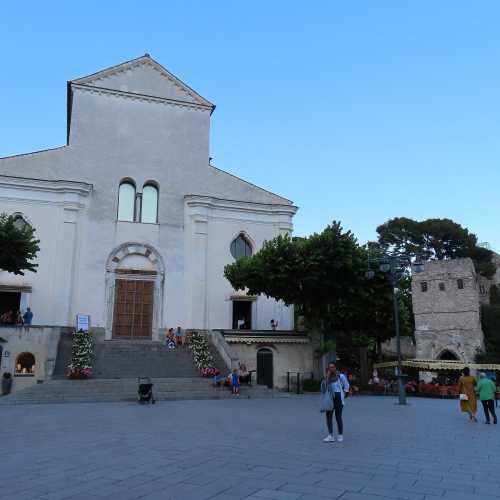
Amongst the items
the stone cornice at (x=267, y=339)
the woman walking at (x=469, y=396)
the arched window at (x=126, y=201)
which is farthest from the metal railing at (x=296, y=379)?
the arched window at (x=126, y=201)

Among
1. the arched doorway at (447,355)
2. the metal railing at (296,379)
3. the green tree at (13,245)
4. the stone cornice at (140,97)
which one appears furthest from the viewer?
the arched doorway at (447,355)

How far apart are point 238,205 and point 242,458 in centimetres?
2599

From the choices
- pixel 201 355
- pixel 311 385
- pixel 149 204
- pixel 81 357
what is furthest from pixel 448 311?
pixel 81 357

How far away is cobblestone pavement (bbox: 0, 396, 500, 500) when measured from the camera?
597cm

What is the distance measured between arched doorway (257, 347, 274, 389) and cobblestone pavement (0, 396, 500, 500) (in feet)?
47.9

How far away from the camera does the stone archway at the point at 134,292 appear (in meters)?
29.3

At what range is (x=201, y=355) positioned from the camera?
83.0ft

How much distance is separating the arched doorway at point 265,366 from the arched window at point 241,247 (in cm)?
692

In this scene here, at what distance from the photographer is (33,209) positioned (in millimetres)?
29125

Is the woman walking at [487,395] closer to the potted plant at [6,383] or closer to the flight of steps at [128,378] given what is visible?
the flight of steps at [128,378]

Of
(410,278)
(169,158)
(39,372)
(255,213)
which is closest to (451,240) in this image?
(410,278)

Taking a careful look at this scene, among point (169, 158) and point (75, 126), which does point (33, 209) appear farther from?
point (169, 158)

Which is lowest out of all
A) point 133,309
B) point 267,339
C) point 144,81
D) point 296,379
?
point 296,379

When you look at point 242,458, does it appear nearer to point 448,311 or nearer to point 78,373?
point 78,373
